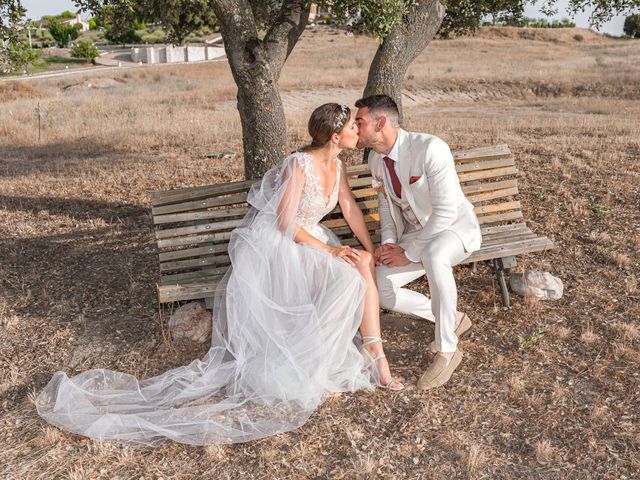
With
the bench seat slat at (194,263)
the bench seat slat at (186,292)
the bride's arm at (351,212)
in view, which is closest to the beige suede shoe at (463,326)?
the bride's arm at (351,212)

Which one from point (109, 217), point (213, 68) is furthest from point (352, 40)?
point (109, 217)

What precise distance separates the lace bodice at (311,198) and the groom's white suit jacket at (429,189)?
0.47 metres

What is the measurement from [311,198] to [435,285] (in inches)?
47.8

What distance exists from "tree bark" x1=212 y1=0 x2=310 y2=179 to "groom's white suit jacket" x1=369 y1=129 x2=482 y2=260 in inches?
88.9

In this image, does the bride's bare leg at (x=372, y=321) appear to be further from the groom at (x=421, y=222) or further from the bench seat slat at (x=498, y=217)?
the bench seat slat at (x=498, y=217)

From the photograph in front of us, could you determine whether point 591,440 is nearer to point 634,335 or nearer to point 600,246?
point 634,335

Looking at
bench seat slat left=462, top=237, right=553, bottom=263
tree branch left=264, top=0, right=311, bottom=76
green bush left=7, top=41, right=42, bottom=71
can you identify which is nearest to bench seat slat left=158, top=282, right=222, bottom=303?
bench seat slat left=462, top=237, right=553, bottom=263

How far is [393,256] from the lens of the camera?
5.39 m

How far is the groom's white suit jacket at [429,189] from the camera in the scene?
5.13m

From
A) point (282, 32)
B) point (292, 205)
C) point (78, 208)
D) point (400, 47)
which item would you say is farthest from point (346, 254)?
point (78, 208)

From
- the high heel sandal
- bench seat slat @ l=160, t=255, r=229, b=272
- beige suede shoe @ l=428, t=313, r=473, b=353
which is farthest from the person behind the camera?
bench seat slat @ l=160, t=255, r=229, b=272

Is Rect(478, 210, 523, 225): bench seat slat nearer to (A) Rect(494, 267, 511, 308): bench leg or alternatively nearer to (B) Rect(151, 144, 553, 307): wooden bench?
(B) Rect(151, 144, 553, 307): wooden bench

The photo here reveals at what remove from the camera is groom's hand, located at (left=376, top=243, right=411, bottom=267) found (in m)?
5.34

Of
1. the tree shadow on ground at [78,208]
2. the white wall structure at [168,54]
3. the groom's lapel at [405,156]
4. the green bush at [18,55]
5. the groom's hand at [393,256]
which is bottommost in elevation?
the tree shadow on ground at [78,208]
